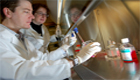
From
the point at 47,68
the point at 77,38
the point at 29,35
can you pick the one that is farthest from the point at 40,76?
the point at 29,35

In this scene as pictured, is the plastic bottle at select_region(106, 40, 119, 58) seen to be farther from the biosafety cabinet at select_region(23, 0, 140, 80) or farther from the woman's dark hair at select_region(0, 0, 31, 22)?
the woman's dark hair at select_region(0, 0, 31, 22)

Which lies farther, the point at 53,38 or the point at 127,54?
the point at 53,38

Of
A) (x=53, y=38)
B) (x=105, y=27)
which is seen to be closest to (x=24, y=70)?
(x=105, y=27)

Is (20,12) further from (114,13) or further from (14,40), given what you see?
(114,13)

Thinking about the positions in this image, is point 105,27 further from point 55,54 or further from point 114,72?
point 55,54

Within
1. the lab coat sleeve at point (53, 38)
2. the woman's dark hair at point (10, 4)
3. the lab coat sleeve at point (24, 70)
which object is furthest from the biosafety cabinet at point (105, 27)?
the lab coat sleeve at point (53, 38)

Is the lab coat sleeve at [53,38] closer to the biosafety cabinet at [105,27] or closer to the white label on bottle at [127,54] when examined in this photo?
the biosafety cabinet at [105,27]

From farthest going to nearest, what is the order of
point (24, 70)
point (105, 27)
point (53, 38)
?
point (53, 38), point (105, 27), point (24, 70)

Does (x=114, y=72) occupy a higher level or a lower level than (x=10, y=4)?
lower

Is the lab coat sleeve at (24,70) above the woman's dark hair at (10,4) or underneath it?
underneath

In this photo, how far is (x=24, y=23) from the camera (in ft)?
2.71

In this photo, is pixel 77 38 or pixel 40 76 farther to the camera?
pixel 77 38

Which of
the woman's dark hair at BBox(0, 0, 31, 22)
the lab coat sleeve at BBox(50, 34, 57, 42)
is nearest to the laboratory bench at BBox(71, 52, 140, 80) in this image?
the woman's dark hair at BBox(0, 0, 31, 22)

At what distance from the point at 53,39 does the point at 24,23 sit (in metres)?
1.03
